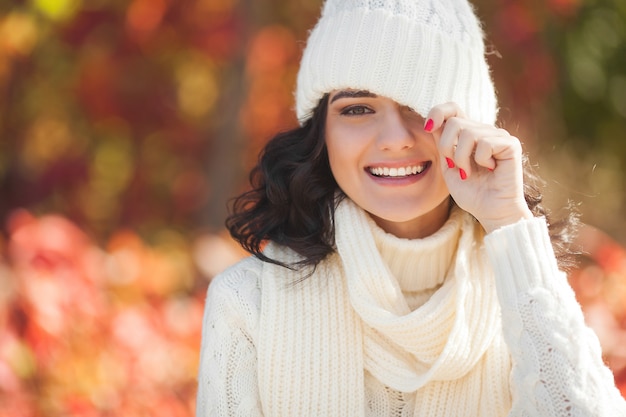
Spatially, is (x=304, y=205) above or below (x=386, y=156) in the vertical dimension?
below

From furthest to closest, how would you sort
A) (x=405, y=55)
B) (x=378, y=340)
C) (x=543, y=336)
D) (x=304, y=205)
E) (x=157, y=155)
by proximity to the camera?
1. (x=157, y=155)
2. (x=304, y=205)
3. (x=378, y=340)
4. (x=405, y=55)
5. (x=543, y=336)

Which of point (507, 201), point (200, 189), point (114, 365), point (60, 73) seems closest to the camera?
point (507, 201)

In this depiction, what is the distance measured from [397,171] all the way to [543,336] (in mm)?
591

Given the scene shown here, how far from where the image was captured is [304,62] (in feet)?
8.08

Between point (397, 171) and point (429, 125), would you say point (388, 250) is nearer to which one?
point (397, 171)

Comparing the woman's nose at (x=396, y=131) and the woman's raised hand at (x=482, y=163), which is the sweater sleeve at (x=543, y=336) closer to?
the woman's raised hand at (x=482, y=163)

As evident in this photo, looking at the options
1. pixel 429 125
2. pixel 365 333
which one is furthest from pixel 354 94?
pixel 365 333

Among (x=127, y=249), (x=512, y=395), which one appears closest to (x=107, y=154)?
(x=127, y=249)

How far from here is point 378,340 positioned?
242cm

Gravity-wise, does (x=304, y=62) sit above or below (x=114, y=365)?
above

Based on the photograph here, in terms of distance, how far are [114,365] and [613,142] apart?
193 inches

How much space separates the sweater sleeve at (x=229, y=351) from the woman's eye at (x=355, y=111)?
0.56 meters

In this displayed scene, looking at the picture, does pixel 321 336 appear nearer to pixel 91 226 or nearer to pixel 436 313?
pixel 436 313

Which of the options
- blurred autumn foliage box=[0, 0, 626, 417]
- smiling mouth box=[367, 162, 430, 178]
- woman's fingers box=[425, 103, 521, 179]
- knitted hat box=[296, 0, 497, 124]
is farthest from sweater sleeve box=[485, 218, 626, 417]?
blurred autumn foliage box=[0, 0, 626, 417]
